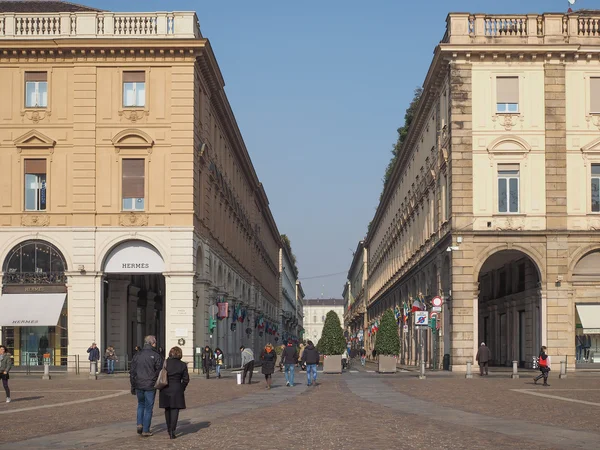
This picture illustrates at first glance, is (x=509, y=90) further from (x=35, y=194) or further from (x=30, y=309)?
(x=30, y=309)

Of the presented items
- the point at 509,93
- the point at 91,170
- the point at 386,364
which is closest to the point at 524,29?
the point at 509,93

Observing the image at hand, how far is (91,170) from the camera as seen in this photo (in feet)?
156

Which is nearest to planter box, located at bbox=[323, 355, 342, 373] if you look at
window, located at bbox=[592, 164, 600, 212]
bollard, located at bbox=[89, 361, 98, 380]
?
bollard, located at bbox=[89, 361, 98, 380]

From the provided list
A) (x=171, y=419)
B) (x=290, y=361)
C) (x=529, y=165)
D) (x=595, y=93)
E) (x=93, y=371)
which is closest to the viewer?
(x=171, y=419)

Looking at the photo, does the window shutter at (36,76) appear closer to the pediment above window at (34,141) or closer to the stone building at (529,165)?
the pediment above window at (34,141)

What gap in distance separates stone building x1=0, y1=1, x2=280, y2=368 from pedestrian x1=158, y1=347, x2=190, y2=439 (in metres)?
29.0

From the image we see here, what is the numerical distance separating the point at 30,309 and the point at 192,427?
2984 cm

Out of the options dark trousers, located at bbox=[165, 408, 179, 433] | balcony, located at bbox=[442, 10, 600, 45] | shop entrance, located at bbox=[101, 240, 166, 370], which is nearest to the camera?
dark trousers, located at bbox=[165, 408, 179, 433]

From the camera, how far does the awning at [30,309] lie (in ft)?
154

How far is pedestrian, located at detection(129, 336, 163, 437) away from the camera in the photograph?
17625mm

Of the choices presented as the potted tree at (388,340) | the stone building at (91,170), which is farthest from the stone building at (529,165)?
the stone building at (91,170)

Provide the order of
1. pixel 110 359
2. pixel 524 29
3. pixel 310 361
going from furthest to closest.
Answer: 1. pixel 524 29
2. pixel 110 359
3. pixel 310 361

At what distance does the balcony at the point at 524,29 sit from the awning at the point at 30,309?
2295cm

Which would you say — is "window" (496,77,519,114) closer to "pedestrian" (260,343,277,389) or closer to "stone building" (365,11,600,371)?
"stone building" (365,11,600,371)
